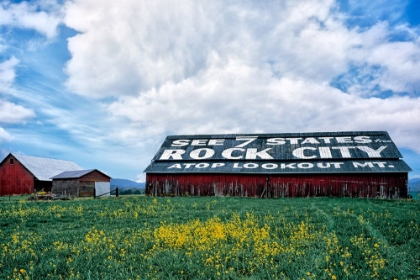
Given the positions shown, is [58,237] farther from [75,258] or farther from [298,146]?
[298,146]

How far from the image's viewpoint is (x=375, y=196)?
1288 inches

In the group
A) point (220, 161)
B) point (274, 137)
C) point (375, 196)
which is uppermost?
point (274, 137)

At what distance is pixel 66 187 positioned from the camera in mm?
42781

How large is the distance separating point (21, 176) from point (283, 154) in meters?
37.3

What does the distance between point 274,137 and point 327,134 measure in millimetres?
6673

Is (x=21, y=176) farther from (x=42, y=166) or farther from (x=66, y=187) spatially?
(x=66, y=187)

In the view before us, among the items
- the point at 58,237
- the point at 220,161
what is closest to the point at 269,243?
the point at 58,237

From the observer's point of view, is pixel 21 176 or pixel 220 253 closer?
pixel 220 253

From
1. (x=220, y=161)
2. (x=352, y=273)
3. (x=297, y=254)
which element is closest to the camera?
(x=352, y=273)

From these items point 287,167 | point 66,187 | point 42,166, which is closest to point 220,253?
point 287,167

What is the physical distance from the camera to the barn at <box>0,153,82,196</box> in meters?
46.8

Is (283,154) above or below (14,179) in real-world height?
above

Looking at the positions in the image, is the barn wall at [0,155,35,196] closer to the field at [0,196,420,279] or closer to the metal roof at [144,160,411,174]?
the metal roof at [144,160,411,174]

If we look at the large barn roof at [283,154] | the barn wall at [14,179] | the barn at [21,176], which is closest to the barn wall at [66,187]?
the barn at [21,176]
